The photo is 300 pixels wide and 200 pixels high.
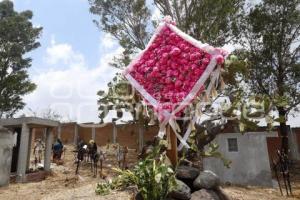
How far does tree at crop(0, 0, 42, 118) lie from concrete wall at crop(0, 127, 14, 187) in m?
8.64

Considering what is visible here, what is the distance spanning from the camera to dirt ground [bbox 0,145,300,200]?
6999mm

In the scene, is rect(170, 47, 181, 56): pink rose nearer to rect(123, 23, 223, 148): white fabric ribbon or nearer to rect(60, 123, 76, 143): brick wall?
rect(123, 23, 223, 148): white fabric ribbon

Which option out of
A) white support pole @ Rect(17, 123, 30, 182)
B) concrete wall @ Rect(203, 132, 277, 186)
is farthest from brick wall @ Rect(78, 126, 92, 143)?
concrete wall @ Rect(203, 132, 277, 186)

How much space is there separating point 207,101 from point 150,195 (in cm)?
185

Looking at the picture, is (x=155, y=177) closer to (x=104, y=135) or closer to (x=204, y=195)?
(x=204, y=195)

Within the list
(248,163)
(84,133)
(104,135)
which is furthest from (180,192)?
(84,133)

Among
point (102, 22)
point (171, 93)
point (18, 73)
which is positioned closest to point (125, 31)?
point (102, 22)

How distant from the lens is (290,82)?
17.6 meters

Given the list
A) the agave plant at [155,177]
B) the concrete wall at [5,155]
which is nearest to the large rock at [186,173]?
the agave plant at [155,177]

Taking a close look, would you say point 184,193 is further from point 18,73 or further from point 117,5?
point 18,73

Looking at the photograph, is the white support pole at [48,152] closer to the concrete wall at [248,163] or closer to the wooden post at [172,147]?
the concrete wall at [248,163]

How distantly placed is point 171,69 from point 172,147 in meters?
1.41

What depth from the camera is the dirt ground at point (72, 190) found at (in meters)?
7.00

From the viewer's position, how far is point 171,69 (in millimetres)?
5398
